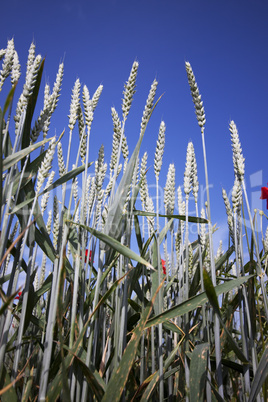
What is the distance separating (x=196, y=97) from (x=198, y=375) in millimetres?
1070

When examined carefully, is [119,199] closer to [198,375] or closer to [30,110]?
[30,110]

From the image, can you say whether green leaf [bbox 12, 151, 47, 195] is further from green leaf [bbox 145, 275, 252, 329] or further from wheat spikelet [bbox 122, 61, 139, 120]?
green leaf [bbox 145, 275, 252, 329]

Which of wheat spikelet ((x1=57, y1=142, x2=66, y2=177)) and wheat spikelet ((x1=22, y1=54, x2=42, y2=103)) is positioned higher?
wheat spikelet ((x1=22, y1=54, x2=42, y2=103))

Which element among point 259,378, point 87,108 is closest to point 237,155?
point 87,108

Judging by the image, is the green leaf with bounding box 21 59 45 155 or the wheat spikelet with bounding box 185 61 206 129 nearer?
the green leaf with bounding box 21 59 45 155

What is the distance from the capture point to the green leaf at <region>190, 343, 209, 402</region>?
0.95 meters

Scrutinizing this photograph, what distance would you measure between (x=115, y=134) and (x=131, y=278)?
0.67 metres

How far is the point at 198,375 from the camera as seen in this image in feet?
3.11

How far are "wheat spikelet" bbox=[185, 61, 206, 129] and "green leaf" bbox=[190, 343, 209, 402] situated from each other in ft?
2.91

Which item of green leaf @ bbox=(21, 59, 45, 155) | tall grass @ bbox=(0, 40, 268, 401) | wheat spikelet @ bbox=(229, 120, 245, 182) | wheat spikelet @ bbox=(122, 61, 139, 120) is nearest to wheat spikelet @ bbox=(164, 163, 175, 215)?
tall grass @ bbox=(0, 40, 268, 401)

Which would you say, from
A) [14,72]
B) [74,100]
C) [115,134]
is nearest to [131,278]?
[115,134]

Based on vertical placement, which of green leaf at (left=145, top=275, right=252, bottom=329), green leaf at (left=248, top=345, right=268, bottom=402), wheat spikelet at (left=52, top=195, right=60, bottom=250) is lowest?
green leaf at (left=248, top=345, right=268, bottom=402)

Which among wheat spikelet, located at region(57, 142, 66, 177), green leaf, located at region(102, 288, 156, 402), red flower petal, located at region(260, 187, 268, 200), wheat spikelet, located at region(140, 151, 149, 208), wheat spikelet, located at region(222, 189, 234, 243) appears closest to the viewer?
green leaf, located at region(102, 288, 156, 402)

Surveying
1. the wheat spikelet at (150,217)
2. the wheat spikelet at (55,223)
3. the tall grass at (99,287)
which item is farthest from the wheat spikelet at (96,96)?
the wheat spikelet at (150,217)
